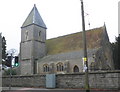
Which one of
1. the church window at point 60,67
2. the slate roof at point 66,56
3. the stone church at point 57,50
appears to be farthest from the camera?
the church window at point 60,67

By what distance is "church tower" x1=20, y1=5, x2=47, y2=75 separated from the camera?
55469 millimetres

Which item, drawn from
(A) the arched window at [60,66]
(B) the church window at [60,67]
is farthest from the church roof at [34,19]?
(B) the church window at [60,67]

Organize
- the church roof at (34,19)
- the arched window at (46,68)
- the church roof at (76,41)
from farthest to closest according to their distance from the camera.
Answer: the church roof at (34,19) < the arched window at (46,68) < the church roof at (76,41)

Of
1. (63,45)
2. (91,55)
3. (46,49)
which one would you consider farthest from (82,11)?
(46,49)

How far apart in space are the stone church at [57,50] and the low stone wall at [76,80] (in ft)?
57.0

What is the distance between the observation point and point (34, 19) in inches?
2295

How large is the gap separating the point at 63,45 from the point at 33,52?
8.37 meters

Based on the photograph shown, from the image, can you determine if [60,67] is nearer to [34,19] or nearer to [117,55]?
[117,55]

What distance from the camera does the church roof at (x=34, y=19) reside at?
58312 millimetres

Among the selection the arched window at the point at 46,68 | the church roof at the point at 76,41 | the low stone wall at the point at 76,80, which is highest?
the church roof at the point at 76,41

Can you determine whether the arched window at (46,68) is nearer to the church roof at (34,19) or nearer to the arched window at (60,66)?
the arched window at (60,66)

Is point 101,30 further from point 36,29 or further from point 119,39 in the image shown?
point 36,29

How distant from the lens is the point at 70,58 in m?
48.6

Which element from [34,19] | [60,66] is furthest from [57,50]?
[34,19]
